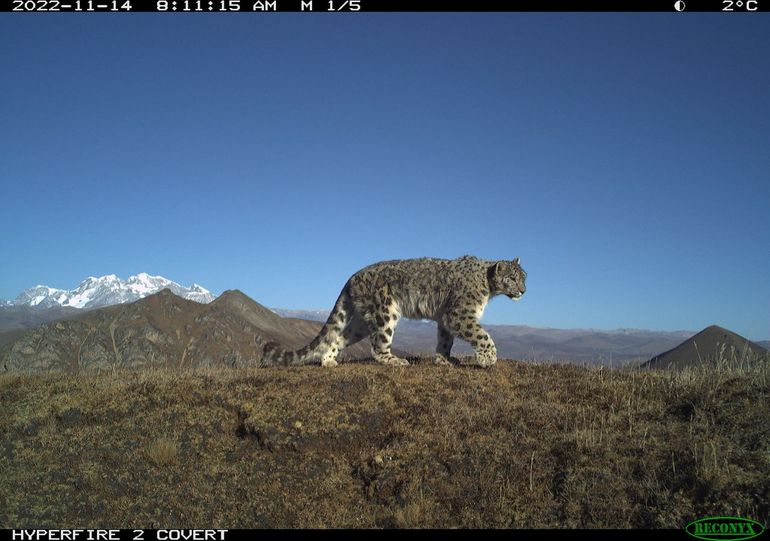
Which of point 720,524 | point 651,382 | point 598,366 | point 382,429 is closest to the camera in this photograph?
point 720,524

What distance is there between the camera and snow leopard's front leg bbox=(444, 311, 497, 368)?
1355 cm

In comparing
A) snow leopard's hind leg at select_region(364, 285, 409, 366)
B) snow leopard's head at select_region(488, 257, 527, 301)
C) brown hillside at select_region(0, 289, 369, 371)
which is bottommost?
brown hillside at select_region(0, 289, 369, 371)

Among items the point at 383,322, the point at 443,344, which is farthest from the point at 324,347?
the point at 443,344

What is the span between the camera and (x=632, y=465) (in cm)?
761

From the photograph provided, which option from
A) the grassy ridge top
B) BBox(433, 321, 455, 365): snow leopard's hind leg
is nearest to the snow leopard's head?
BBox(433, 321, 455, 365): snow leopard's hind leg

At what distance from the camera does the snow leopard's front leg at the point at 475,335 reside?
13547 millimetres

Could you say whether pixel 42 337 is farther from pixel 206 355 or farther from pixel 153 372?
pixel 153 372

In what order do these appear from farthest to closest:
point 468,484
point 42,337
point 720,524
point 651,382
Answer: point 42,337, point 651,382, point 468,484, point 720,524

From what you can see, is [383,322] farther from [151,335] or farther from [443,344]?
[151,335]

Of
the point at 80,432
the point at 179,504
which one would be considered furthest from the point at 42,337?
the point at 179,504

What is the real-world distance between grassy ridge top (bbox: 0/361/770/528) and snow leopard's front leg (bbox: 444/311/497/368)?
1.58 meters

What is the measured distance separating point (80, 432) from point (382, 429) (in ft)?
19.6

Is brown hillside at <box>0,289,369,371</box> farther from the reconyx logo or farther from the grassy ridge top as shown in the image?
the reconyx logo

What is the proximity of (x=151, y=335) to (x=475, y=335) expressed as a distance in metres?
57.2
